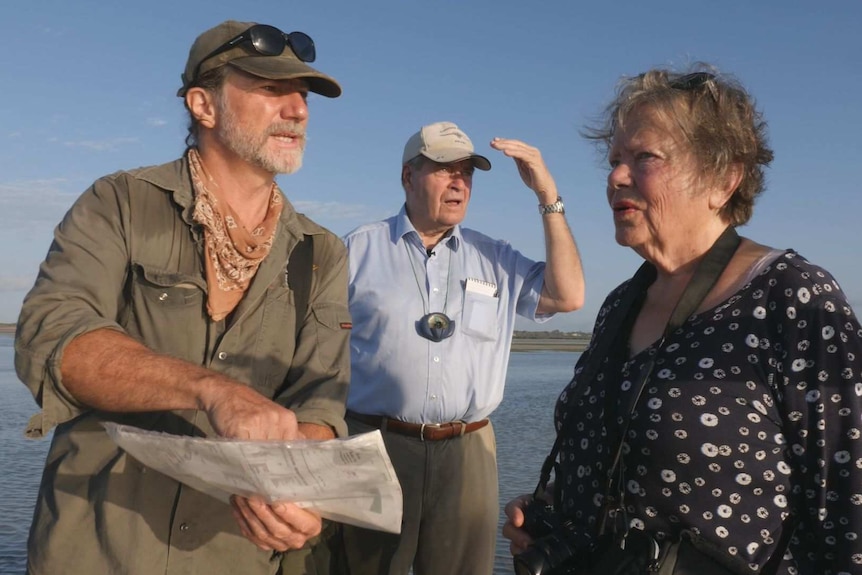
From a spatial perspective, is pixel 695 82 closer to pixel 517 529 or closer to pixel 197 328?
pixel 517 529

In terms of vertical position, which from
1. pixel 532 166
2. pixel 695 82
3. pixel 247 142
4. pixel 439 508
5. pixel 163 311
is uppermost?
pixel 695 82

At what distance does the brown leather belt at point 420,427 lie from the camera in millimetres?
4629

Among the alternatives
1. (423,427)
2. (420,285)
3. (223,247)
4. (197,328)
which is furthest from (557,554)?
(420,285)

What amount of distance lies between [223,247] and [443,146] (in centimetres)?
271

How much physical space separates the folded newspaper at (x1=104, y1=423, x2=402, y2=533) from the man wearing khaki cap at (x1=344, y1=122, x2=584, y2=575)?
2.21 metres

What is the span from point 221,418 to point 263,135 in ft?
3.70

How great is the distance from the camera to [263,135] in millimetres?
2816

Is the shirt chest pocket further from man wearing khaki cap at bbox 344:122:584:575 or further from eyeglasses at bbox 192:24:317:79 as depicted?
man wearing khaki cap at bbox 344:122:584:575

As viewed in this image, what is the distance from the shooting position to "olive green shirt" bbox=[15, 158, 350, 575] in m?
2.30

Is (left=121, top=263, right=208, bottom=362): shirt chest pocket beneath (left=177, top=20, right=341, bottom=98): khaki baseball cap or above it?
beneath

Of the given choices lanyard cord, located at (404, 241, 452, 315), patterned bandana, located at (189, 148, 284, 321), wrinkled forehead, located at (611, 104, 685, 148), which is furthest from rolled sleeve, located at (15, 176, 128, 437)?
lanyard cord, located at (404, 241, 452, 315)

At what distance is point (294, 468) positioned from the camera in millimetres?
1903

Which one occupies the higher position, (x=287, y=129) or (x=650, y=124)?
(x=650, y=124)

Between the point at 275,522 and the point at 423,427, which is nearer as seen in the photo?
the point at 275,522
